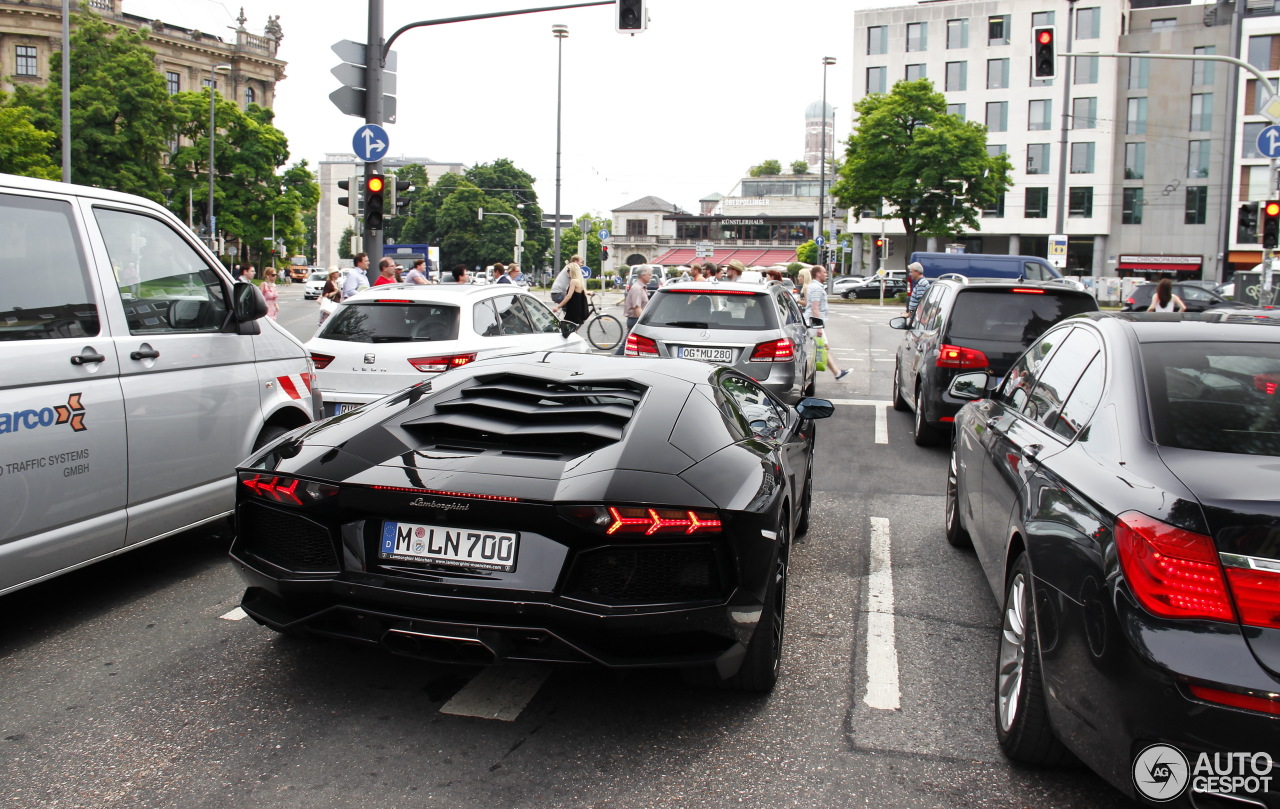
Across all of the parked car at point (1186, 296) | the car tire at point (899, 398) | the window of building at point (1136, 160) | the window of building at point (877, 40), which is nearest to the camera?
the car tire at point (899, 398)

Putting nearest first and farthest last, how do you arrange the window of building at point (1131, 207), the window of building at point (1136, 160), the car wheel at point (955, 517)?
1. the car wheel at point (955, 517)
2. the window of building at point (1136, 160)
3. the window of building at point (1131, 207)

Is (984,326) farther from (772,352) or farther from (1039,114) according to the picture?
(1039,114)

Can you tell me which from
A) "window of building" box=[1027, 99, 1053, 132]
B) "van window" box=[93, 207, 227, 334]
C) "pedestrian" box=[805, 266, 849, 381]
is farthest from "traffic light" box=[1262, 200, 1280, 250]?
"window of building" box=[1027, 99, 1053, 132]

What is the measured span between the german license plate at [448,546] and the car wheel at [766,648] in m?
0.96

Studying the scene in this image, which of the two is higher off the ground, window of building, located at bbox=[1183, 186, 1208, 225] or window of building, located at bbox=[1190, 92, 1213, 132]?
window of building, located at bbox=[1190, 92, 1213, 132]

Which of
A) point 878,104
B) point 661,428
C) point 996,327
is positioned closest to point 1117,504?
point 661,428

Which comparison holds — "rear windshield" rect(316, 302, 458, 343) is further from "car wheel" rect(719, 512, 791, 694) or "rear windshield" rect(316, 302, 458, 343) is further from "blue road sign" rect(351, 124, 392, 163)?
"car wheel" rect(719, 512, 791, 694)

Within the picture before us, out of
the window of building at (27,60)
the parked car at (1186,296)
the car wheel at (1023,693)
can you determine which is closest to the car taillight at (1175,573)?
the car wheel at (1023,693)

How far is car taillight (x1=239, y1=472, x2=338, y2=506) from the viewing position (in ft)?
11.8

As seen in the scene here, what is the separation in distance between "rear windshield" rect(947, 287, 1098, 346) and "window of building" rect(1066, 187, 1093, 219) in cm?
6459

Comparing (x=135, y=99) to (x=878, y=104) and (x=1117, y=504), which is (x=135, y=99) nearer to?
(x=878, y=104)

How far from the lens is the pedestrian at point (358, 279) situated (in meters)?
14.6

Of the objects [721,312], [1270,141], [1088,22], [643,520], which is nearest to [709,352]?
[721,312]

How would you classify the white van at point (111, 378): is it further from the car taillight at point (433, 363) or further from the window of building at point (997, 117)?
the window of building at point (997, 117)
